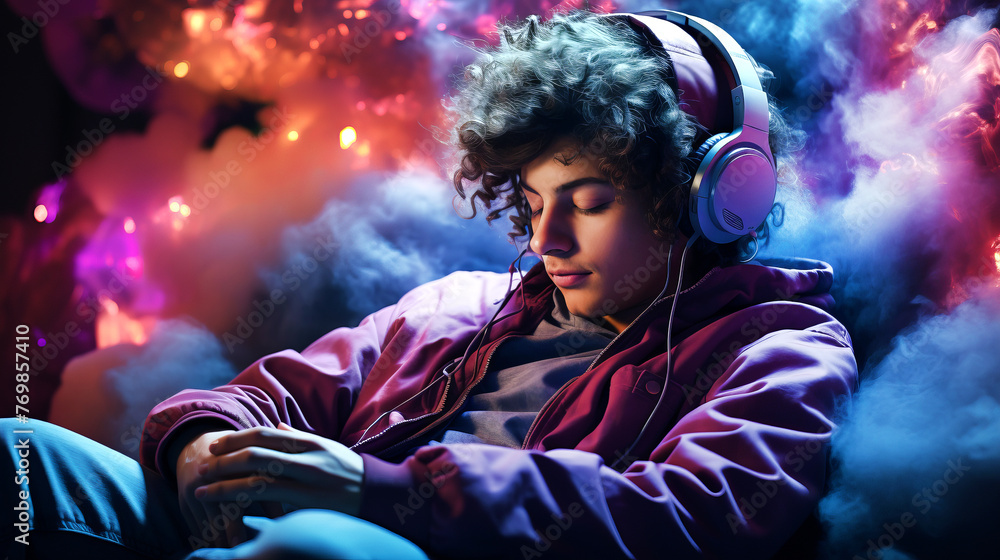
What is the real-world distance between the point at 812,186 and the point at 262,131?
4.09 ft

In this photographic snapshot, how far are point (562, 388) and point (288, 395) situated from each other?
1.44 feet

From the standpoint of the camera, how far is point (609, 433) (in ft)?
2.82

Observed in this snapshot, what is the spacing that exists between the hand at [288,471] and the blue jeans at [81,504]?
4cm

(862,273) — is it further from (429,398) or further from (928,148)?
(429,398)

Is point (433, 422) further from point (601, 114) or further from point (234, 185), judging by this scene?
point (234, 185)

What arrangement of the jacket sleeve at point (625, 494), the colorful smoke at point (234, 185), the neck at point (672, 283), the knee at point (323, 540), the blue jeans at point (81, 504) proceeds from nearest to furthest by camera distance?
1. the knee at point (323, 540)
2. the jacket sleeve at point (625, 494)
3. the blue jeans at point (81, 504)
4. the neck at point (672, 283)
5. the colorful smoke at point (234, 185)

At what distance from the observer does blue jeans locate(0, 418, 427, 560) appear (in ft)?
2.43

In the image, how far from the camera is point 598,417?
90 cm

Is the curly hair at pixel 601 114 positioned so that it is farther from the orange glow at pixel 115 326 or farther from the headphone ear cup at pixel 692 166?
the orange glow at pixel 115 326

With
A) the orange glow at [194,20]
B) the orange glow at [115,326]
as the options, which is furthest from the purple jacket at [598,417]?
the orange glow at [194,20]

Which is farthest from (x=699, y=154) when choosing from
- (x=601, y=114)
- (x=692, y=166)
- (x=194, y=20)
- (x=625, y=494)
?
(x=194, y=20)

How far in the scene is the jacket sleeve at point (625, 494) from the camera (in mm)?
625

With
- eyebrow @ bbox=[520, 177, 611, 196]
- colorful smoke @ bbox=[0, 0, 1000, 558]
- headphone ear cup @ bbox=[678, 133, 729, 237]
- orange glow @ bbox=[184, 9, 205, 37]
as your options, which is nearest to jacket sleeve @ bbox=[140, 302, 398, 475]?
colorful smoke @ bbox=[0, 0, 1000, 558]

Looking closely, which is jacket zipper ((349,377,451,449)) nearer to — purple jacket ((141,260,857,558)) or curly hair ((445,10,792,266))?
purple jacket ((141,260,857,558))
